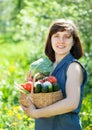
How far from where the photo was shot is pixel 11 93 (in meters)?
7.97

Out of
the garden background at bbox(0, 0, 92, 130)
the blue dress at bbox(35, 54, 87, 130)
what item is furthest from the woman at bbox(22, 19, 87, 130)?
the garden background at bbox(0, 0, 92, 130)

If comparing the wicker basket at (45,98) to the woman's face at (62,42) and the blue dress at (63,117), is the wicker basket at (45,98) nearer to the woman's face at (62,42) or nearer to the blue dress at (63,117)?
the blue dress at (63,117)

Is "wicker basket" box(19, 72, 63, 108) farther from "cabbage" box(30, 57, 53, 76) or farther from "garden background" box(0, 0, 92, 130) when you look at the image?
"garden background" box(0, 0, 92, 130)

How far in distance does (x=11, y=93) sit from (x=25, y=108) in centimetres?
426

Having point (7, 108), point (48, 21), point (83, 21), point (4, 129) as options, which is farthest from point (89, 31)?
point (4, 129)

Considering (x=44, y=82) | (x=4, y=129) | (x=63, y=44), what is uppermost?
(x=63, y=44)

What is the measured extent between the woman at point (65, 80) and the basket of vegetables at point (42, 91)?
1.8 inches

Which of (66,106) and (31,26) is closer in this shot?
(66,106)

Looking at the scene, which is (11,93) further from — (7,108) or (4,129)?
(4,129)

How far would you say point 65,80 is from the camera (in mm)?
3596

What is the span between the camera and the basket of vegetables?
3.54m

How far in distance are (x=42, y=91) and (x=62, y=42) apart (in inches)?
16.8

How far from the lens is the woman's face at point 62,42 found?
366 cm

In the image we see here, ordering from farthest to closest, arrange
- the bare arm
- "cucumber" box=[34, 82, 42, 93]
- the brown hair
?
the brown hair < "cucumber" box=[34, 82, 42, 93] < the bare arm
